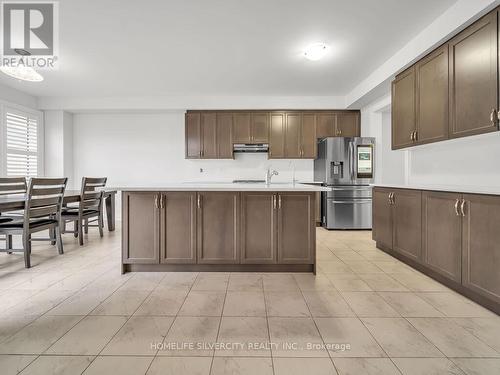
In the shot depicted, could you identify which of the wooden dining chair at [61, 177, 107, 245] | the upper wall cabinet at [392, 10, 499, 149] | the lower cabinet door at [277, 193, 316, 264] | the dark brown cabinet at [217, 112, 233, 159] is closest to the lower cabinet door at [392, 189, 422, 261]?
the upper wall cabinet at [392, 10, 499, 149]

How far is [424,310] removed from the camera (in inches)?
72.9

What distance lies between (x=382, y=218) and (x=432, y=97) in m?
1.48

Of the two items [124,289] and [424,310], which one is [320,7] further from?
[124,289]

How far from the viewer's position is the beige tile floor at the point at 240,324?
131 centimetres

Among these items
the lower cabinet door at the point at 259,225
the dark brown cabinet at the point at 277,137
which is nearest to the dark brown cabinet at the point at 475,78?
the lower cabinet door at the point at 259,225

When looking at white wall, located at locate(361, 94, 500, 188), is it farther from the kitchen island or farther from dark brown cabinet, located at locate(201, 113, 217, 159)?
dark brown cabinet, located at locate(201, 113, 217, 159)

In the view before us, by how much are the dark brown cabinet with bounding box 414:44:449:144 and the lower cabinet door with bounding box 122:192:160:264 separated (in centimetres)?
287

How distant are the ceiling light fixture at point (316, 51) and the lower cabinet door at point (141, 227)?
2.52m

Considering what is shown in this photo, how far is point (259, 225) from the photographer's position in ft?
8.25

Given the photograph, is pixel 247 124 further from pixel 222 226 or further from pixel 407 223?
pixel 407 223

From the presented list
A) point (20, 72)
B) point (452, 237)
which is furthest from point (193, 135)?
point (452, 237)

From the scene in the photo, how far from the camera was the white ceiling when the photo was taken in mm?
2436

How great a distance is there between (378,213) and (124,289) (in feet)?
10.0

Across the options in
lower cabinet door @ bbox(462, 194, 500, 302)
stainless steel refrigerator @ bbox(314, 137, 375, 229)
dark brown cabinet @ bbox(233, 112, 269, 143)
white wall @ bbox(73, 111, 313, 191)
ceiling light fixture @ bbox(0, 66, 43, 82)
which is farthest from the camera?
white wall @ bbox(73, 111, 313, 191)
